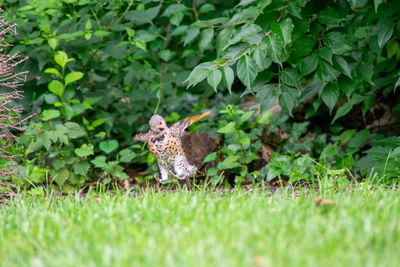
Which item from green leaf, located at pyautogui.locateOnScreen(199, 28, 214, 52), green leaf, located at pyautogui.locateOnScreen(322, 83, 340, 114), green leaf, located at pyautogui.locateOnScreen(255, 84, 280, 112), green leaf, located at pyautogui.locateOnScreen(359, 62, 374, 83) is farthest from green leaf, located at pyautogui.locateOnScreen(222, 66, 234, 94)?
green leaf, located at pyautogui.locateOnScreen(359, 62, 374, 83)

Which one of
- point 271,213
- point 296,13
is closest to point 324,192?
point 271,213

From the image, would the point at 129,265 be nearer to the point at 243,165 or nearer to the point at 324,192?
the point at 324,192

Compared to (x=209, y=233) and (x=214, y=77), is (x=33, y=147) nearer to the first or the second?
(x=214, y=77)

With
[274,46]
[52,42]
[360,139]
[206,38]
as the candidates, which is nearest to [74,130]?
[52,42]

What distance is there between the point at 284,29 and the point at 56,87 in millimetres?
2262

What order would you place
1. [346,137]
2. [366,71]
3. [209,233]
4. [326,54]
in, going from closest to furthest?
[209,233]
[326,54]
[366,71]
[346,137]

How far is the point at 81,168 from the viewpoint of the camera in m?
4.53

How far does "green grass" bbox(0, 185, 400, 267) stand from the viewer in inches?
79.4

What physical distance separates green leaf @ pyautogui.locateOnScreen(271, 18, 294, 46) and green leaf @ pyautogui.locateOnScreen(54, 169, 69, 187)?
2350mm

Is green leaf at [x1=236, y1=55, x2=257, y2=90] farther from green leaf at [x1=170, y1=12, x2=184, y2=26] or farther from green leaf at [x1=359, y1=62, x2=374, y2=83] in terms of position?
green leaf at [x1=170, y1=12, x2=184, y2=26]

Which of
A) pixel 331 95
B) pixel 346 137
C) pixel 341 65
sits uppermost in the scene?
pixel 341 65

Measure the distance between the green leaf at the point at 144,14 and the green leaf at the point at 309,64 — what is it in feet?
5.67

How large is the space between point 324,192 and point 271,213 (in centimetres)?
61

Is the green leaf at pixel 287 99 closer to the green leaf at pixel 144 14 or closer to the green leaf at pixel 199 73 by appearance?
the green leaf at pixel 199 73
